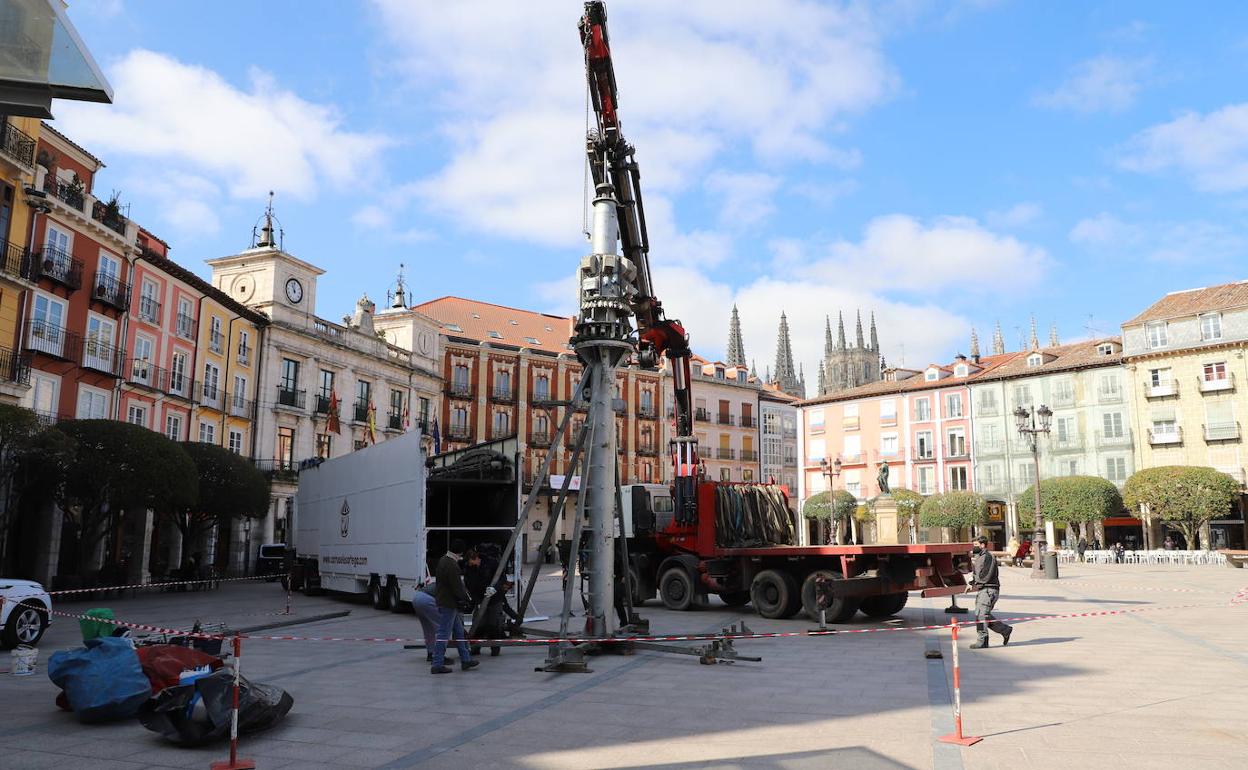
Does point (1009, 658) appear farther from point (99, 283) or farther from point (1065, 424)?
point (1065, 424)

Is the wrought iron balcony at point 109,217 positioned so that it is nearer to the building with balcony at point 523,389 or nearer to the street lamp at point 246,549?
the street lamp at point 246,549

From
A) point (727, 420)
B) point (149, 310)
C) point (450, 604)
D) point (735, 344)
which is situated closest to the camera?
point (450, 604)

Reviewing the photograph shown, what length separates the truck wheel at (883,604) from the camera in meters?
17.2

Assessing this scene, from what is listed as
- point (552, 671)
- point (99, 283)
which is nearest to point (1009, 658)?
point (552, 671)

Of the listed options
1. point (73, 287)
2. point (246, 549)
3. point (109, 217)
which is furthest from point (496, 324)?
point (73, 287)

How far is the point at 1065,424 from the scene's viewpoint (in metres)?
55.5

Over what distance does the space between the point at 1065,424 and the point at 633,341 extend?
50.3 meters

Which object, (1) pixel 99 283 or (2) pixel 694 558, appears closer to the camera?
(2) pixel 694 558

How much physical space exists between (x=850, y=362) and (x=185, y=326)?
98061 millimetres

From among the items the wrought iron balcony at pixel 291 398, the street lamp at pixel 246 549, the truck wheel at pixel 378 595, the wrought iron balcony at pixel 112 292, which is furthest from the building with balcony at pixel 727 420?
the truck wheel at pixel 378 595

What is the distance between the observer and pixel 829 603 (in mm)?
15766

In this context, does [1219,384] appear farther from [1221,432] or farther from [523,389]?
[523,389]

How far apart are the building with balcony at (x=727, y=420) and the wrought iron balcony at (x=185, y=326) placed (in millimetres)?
38117

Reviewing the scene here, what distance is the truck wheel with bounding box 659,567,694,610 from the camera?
19.0 meters
